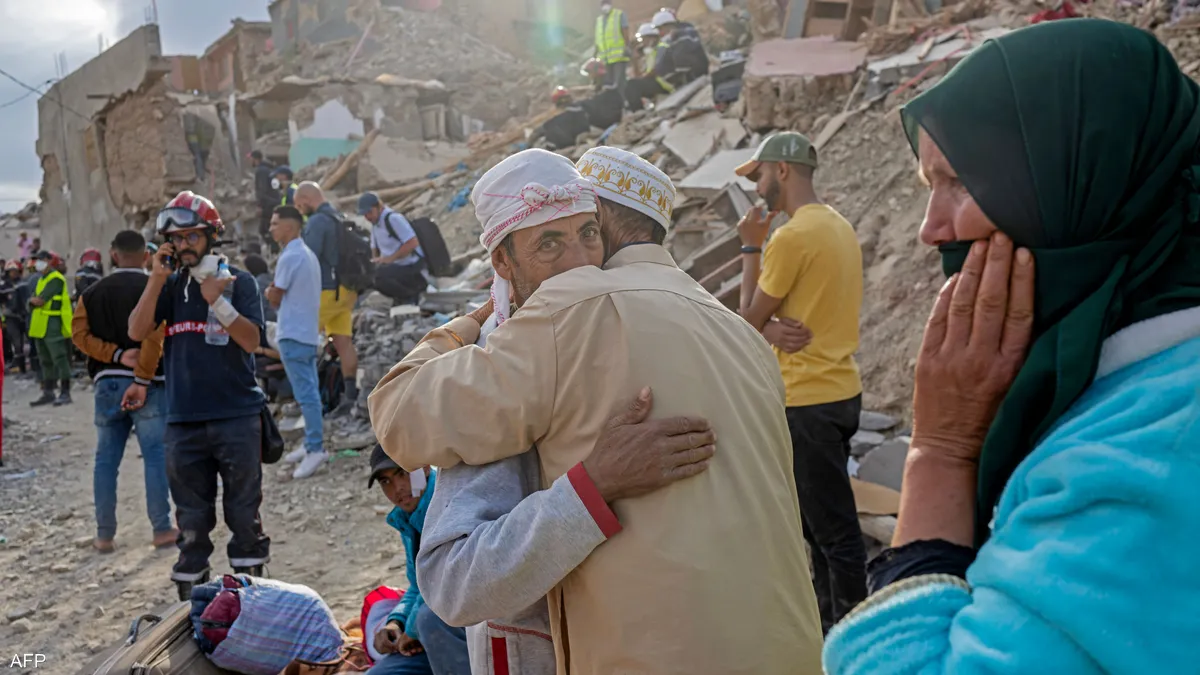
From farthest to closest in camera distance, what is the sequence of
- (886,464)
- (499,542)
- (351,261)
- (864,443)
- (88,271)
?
1. (88,271)
2. (351,261)
3. (864,443)
4. (886,464)
5. (499,542)

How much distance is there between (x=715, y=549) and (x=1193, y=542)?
0.86 metres

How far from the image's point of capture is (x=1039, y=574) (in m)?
0.89

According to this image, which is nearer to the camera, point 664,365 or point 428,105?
point 664,365

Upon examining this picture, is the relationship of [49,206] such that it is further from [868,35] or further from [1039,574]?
[1039,574]

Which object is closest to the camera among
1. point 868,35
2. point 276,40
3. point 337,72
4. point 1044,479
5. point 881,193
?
point 1044,479

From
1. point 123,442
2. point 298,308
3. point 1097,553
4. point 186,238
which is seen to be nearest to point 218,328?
point 186,238

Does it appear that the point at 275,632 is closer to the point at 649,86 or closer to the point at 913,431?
the point at 913,431

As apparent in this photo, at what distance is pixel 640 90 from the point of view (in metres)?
14.6

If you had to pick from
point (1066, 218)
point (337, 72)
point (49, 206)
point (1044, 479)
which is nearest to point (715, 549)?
point (1044, 479)

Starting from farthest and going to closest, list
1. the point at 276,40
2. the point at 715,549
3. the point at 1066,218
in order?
the point at 276,40 < the point at 715,549 < the point at 1066,218

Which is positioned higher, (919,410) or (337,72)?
(337,72)

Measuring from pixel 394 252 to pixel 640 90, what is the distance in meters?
7.07

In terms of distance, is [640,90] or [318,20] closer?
[640,90]

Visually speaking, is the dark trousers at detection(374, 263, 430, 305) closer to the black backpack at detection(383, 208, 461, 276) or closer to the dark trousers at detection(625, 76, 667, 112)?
the black backpack at detection(383, 208, 461, 276)
